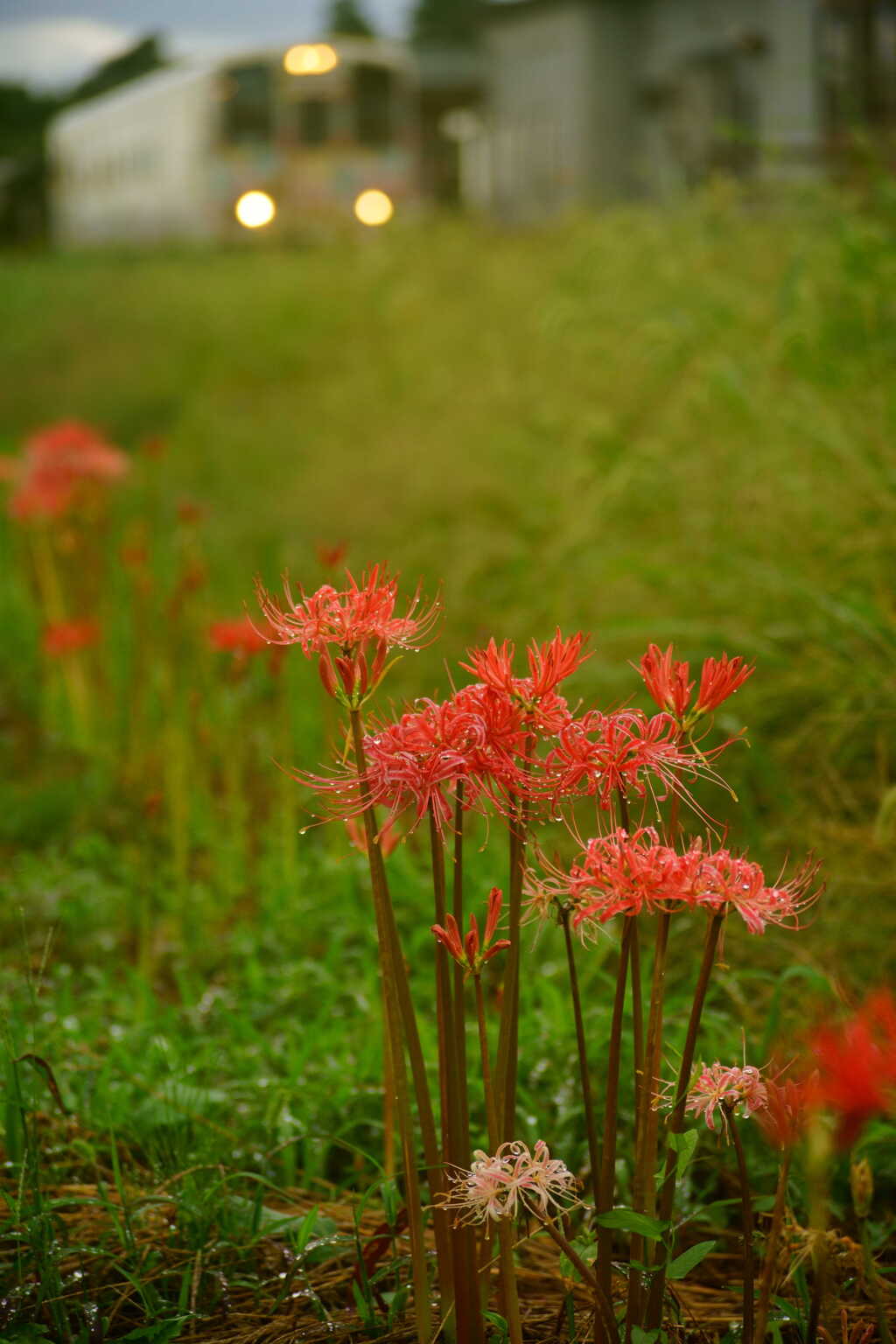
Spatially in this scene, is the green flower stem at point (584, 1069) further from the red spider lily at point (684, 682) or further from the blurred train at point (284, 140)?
the blurred train at point (284, 140)

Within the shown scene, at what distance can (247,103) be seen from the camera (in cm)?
1702

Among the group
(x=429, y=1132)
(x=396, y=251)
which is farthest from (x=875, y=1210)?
(x=396, y=251)

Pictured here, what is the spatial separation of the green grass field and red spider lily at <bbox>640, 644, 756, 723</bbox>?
2.61 ft

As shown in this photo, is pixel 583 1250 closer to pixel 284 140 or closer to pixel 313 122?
pixel 284 140

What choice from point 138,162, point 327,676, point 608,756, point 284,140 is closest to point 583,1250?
point 608,756

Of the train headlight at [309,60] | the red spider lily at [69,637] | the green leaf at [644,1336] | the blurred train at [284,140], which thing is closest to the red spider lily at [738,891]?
the green leaf at [644,1336]

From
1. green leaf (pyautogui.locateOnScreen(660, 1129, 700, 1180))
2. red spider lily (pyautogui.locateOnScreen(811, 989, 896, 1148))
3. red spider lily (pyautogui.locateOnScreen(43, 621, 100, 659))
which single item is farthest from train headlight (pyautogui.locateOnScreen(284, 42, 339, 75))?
red spider lily (pyautogui.locateOnScreen(811, 989, 896, 1148))

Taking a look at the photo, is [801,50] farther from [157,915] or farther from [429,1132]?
[429,1132]

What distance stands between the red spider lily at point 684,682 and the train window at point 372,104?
59.7 feet

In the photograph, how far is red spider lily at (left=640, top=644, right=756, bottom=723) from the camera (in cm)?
108

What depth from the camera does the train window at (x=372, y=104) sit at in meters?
17.8

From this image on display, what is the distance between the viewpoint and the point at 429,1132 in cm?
127

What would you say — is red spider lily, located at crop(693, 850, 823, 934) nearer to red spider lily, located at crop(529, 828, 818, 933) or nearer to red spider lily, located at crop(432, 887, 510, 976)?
red spider lily, located at crop(529, 828, 818, 933)

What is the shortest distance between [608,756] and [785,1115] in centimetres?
33
